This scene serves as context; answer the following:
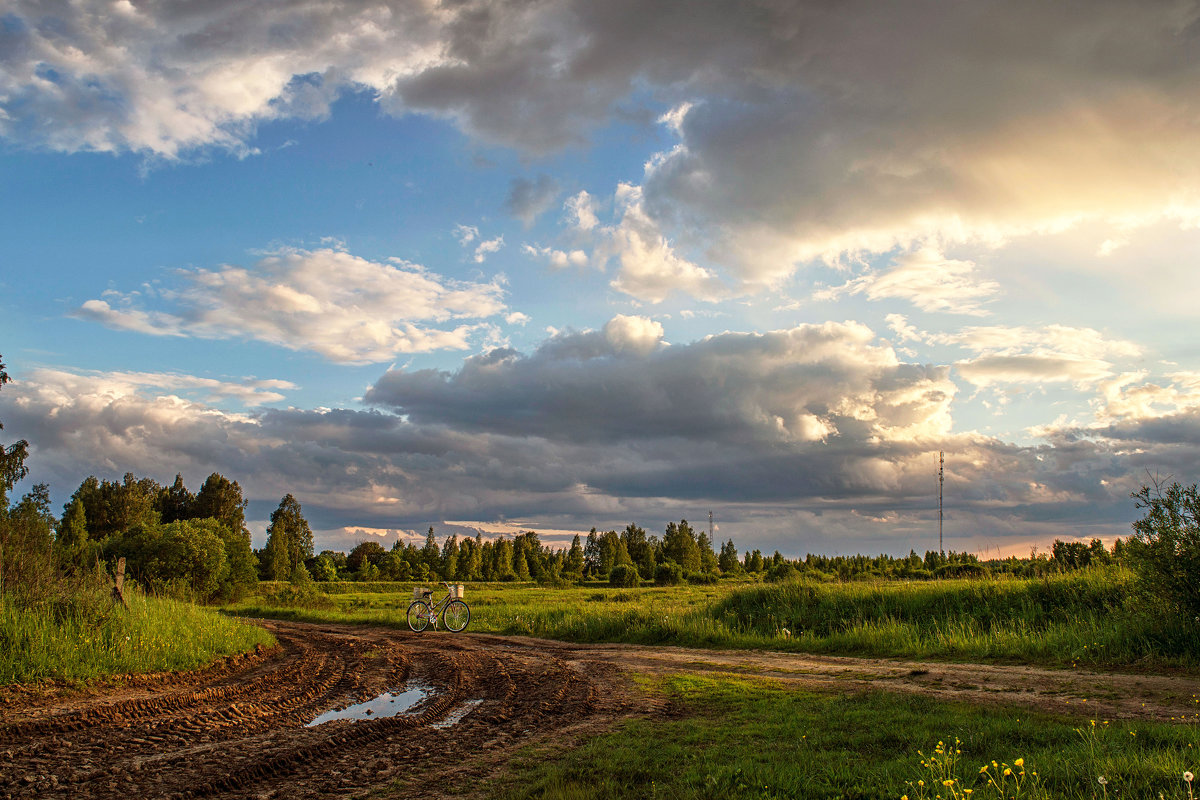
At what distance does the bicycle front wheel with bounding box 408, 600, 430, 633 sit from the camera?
2461cm

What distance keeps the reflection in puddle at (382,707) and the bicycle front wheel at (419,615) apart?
41.1ft

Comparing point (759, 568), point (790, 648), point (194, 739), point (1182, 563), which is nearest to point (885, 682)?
point (790, 648)

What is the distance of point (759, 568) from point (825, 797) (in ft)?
331

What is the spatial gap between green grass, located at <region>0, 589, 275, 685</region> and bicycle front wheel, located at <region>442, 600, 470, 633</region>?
8773 millimetres

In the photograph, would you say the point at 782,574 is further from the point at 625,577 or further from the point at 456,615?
the point at 456,615

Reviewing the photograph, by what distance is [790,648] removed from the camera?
61.1 ft

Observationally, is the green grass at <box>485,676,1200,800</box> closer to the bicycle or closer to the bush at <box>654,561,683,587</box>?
the bicycle

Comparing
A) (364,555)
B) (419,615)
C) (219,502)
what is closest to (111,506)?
(219,502)

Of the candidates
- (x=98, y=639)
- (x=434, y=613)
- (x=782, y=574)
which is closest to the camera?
(x=98, y=639)

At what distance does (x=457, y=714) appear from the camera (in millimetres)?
10195

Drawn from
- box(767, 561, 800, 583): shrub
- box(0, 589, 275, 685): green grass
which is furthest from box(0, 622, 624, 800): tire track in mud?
box(767, 561, 800, 583): shrub

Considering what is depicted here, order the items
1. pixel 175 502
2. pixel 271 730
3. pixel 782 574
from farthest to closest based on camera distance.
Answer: pixel 175 502 → pixel 782 574 → pixel 271 730

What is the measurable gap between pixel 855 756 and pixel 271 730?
23.5 feet

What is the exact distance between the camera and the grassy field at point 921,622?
14641 millimetres
